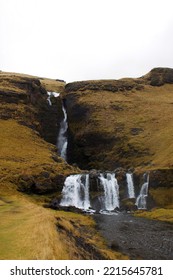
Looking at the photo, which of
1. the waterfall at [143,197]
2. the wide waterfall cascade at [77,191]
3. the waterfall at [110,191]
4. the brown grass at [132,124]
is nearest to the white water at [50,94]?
the brown grass at [132,124]

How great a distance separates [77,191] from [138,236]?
34.5 m

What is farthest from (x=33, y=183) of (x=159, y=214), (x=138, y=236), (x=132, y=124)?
(x=132, y=124)

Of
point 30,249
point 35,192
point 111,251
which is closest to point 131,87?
→ point 35,192

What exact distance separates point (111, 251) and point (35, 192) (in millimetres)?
44039

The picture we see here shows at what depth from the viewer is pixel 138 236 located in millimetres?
43094

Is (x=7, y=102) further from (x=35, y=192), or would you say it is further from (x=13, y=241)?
(x=13, y=241)

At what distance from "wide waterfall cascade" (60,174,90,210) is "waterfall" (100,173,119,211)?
3.47 metres

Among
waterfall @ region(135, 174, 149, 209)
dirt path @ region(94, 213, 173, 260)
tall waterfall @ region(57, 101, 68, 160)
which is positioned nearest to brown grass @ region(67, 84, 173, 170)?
tall waterfall @ region(57, 101, 68, 160)

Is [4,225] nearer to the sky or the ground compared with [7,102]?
nearer to the ground

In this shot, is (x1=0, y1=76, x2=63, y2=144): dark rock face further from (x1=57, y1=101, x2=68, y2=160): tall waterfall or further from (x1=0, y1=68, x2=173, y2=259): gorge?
(x1=57, y1=101, x2=68, y2=160): tall waterfall

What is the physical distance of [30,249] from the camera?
23406 mm

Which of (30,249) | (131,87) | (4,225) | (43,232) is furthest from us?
(131,87)

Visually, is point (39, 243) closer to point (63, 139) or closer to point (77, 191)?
point (77, 191)

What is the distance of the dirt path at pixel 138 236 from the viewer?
34719 mm
